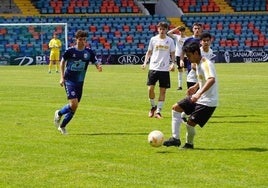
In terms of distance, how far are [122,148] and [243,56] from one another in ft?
148

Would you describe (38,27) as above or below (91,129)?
below

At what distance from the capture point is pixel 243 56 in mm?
56531

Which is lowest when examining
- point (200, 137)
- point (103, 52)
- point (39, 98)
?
point (103, 52)

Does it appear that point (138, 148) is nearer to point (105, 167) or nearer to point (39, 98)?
point (105, 167)

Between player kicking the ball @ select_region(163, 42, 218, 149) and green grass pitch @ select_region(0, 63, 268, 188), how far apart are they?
35cm

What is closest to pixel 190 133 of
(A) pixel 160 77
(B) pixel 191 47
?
(B) pixel 191 47

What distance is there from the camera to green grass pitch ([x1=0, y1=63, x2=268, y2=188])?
32.2 feet

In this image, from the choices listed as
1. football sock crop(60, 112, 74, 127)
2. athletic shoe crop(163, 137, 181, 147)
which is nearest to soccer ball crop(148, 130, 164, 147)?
athletic shoe crop(163, 137, 181, 147)

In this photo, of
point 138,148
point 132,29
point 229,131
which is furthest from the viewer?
point 132,29

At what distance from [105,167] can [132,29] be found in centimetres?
5051

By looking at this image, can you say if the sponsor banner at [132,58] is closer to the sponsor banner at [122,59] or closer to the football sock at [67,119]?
the sponsor banner at [122,59]

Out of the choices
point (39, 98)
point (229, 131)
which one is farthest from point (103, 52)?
point (229, 131)

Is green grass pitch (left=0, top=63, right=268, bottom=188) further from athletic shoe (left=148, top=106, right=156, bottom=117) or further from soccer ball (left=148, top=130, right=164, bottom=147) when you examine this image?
athletic shoe (left=148, top=106, right=156, bottom=117)

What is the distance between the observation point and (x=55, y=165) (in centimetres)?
1083
